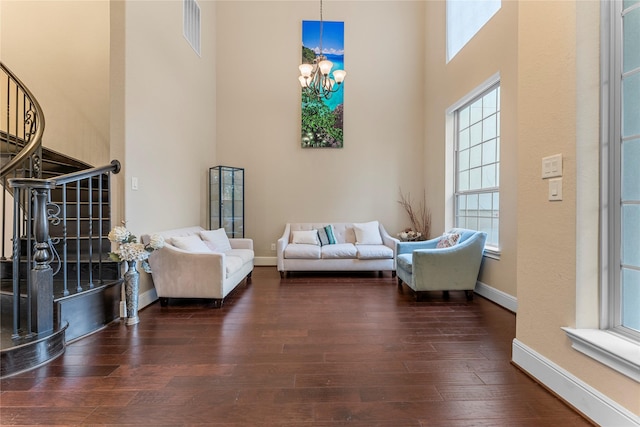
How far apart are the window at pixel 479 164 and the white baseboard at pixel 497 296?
482 mm

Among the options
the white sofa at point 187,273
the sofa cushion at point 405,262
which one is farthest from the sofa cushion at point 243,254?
the sofa cushion at point 405,262

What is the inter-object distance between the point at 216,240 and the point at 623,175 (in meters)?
3.99

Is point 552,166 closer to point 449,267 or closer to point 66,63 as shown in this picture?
point 449,267

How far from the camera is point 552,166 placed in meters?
1.64

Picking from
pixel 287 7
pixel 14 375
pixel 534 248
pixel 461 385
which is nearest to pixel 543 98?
pixel 534 248

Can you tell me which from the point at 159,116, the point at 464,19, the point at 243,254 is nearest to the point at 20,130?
the point at 159,116

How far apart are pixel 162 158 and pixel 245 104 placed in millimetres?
2393

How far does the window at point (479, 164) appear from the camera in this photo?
3.57m

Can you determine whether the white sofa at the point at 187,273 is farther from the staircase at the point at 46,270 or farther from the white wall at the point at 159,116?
the staircase at the point at 46,270

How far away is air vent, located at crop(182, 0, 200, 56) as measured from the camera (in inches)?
164

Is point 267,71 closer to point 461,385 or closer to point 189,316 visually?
point 189,316

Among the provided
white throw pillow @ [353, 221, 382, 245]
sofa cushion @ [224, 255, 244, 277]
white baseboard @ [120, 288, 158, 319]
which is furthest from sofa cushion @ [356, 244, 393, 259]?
white baseboard @ [120, 288, 158, 319]

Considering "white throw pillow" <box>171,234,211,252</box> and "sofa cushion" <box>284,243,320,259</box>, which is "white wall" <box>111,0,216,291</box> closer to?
"white throw pillow" <box>171,234,211,252</box>

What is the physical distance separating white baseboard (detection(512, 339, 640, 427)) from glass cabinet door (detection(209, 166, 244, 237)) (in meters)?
4.34
